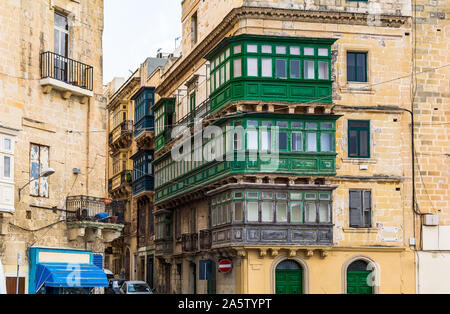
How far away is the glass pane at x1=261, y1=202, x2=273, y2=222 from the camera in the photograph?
33.2 meters

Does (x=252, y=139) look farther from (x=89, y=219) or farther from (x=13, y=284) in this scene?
(x=13, y=284)

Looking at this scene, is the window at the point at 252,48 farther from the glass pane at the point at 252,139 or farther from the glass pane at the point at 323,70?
the glass pane at the point at 252,139

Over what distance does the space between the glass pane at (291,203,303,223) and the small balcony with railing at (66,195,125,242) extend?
9038mm

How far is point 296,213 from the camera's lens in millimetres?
33531

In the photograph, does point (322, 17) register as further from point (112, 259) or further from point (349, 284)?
point (112, 259)

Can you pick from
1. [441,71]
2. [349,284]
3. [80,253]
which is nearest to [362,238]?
[349,284]

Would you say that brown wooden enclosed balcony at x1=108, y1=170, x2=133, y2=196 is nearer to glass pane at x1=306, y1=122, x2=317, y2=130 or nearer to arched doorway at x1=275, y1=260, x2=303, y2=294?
arched doorway at x1=275, y1=260, x2=303, y2=294

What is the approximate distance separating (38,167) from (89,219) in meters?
2.22

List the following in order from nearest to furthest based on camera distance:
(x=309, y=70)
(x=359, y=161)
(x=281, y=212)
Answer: (x=281, y=212) < (x=309, y=70) < (x=359, y=161)

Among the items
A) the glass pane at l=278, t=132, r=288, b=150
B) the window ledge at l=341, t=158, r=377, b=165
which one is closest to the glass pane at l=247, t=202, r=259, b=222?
the glass pane at l=278, t=132, r=288, b=150

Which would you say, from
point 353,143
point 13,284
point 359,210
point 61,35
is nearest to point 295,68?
point 353,143

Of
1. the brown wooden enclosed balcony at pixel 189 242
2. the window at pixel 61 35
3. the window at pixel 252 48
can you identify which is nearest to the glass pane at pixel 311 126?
the window at pixel 252 48

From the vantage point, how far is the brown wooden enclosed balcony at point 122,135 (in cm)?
5525

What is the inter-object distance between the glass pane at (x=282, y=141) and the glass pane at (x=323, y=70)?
117 inches
